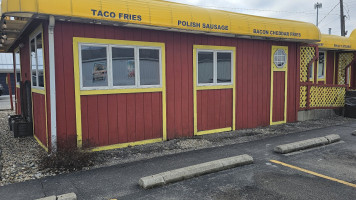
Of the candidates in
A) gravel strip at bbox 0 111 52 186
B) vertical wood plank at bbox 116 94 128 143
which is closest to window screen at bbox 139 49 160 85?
vertical wood plank at bbox 116 94 128 143

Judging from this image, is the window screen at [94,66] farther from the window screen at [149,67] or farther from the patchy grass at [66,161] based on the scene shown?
the patchy grass at [66,161]

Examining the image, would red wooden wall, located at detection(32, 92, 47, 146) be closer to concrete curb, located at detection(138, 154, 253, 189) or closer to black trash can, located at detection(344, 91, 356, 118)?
concrete curb, located at detection(138, 154, 253, 189)

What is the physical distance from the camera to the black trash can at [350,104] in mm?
11359

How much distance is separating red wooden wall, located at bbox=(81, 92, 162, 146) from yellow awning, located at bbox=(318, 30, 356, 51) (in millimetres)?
8212

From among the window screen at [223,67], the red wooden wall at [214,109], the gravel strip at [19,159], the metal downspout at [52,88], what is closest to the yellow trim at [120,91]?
the metal downspout at [52,88]

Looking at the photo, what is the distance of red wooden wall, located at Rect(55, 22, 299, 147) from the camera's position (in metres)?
5.98

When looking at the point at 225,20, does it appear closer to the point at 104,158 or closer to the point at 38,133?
the point at 104,158

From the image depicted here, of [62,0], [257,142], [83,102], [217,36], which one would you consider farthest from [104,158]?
[217,36]

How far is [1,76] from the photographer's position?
26.1 m

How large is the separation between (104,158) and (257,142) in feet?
13.5

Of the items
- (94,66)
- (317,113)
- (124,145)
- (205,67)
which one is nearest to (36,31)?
(94,66)

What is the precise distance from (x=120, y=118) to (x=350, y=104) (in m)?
9.90

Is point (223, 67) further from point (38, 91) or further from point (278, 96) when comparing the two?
point (38, 91)

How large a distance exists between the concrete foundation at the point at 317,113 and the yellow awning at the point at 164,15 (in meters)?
2.99
